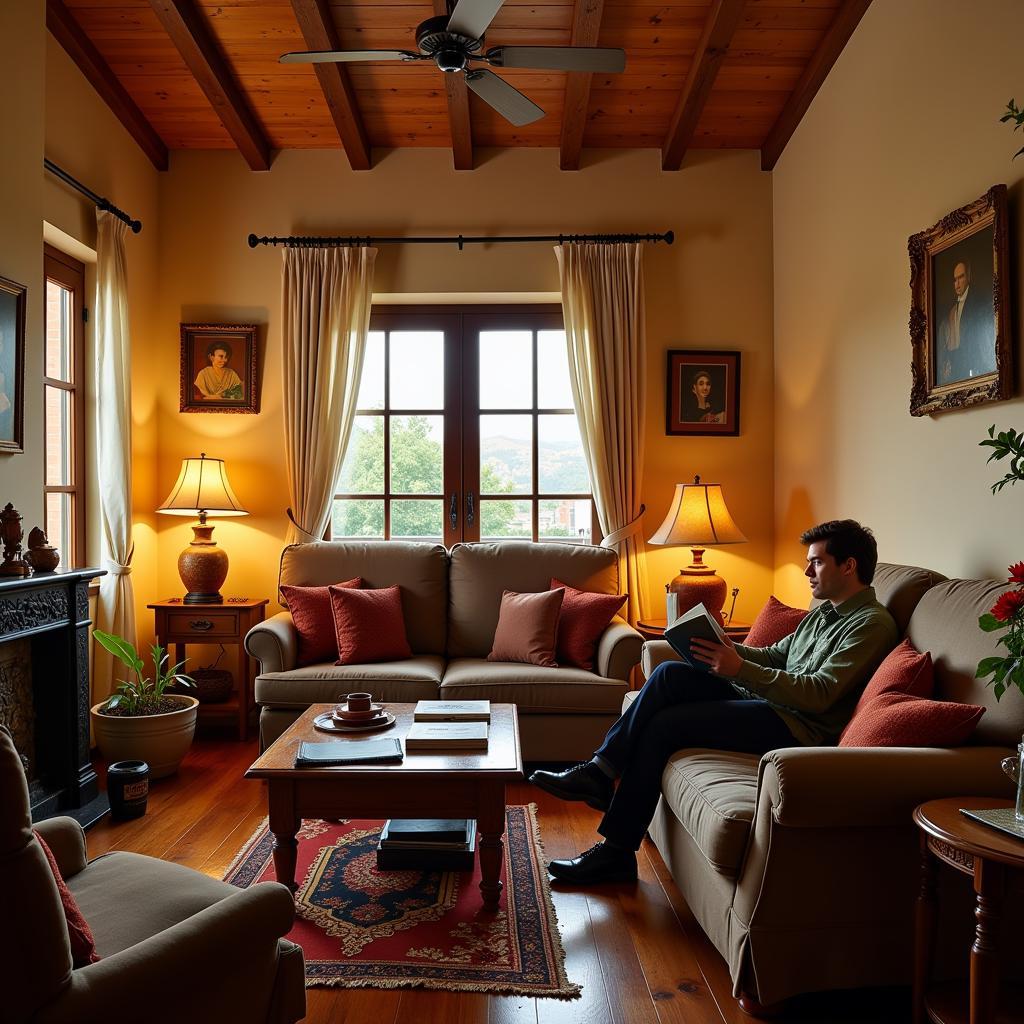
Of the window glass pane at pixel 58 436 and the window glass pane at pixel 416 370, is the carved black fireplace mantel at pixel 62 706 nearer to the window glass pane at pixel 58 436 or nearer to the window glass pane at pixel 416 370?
the window glass pane at pixel 58 436

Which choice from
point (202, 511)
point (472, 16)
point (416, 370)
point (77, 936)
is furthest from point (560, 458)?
point (77, 936)

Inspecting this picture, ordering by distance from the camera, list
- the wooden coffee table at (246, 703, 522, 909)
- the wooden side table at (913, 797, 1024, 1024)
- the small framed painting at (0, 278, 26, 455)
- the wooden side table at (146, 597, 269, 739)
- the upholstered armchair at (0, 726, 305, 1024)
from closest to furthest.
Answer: the upholstered armchair at (0, 726, 305, 1024), the wooden side table at (913, 797, 1024, 1024), the wooden coffee table at (246, 703, 522, 909), the small framed painting at (0, 278, 26, 455), the wooden side table at (146, 597, 269, 739)

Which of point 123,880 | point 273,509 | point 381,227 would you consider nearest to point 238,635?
point 273,509

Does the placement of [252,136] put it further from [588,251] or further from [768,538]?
[768,538]

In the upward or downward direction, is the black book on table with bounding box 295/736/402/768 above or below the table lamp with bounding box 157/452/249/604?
below

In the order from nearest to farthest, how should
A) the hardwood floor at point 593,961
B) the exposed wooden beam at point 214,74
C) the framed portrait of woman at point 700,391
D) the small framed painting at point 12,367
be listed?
the hardwood floor at point 593,961 → the small framed painting at point 12,367 → the exposed wooden beam at point 214,74 → the framed portrait of woman at point 700,391

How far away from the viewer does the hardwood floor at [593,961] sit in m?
2.02

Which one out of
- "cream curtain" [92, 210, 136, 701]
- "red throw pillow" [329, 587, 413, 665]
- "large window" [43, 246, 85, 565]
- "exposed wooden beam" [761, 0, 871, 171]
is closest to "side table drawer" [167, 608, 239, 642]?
"cream curtain" [92, 210, 136, 701]

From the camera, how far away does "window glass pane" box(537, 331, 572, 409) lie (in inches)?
195

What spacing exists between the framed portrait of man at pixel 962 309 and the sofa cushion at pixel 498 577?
1.75 meters

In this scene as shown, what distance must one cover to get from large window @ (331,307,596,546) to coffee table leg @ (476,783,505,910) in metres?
2.56

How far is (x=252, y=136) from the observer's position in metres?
4.52

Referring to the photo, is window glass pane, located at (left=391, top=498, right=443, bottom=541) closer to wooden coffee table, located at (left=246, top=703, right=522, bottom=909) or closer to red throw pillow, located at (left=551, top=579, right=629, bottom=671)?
red throw pillow, located at (left=551, top=579, right=629, bottom=671)

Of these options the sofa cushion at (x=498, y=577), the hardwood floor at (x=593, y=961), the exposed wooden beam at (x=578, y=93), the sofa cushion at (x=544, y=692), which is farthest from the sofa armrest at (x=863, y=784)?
the exposed wooden beam at (x=578, y=93)
